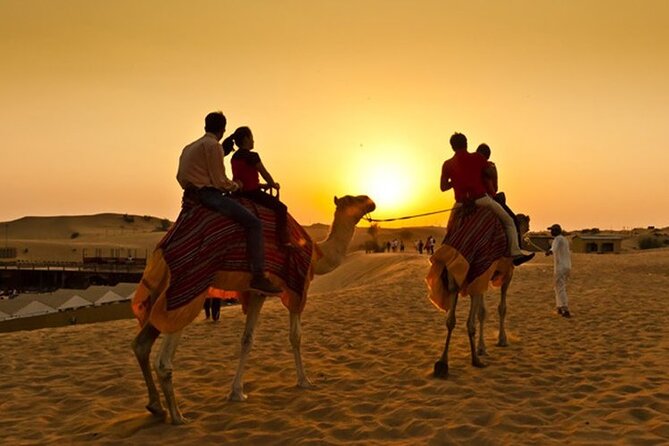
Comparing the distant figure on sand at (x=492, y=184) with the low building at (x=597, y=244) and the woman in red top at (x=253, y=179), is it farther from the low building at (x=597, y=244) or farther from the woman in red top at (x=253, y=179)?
the low building at (x=597, y=244)

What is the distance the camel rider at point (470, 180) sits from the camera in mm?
8531

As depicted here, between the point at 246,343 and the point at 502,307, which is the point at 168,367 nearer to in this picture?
the point at 246,343

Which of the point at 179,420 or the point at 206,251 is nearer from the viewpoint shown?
the point at 179,420

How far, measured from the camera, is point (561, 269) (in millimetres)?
14312

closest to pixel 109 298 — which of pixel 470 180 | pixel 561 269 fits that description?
pixel 561 269

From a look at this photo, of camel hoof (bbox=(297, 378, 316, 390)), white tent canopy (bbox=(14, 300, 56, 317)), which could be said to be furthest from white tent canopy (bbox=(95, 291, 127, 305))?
camel hoof (bbox=(297, 378, 316, 390))

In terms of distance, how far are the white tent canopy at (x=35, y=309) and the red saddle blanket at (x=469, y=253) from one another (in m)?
25.0

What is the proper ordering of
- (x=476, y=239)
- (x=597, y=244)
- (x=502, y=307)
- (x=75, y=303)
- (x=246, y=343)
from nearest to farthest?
1. (x=246, y=343)
2. (x=476, y=239)
3. (x=502, y=307)
4. (x=75, y=303)
5. (x=597, y=244)

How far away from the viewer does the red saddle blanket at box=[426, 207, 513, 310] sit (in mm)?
8273

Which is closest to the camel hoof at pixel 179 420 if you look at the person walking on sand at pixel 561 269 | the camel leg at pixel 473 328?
the camel leg at pixel 473 328

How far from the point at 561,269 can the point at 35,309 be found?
81.9 ft

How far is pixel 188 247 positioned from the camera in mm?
6184

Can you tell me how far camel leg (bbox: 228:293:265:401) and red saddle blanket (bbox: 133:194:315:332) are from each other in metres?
0.51

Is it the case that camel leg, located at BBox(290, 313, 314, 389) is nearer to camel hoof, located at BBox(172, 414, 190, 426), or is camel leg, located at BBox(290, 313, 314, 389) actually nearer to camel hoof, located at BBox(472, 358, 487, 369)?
camel hoof, located at BBox(172, 414, 190, 426)
